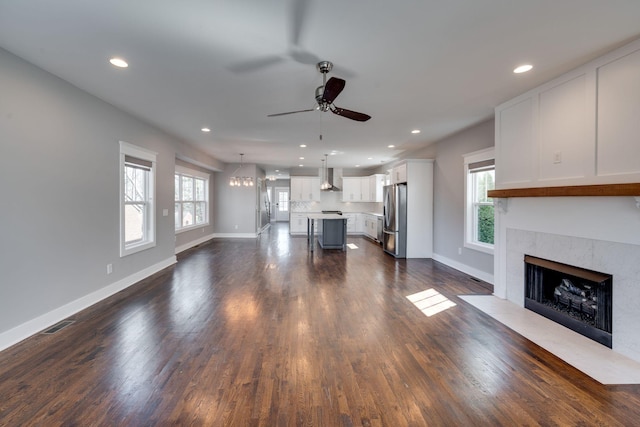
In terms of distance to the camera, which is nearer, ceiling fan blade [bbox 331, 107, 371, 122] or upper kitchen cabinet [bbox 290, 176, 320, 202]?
ceiling fan blade [bbox 331, 107, 371, 122]

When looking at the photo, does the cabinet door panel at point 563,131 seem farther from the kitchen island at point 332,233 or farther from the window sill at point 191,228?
the window sill at point 191,228

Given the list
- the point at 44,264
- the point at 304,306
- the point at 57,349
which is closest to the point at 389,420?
the point at 304,306

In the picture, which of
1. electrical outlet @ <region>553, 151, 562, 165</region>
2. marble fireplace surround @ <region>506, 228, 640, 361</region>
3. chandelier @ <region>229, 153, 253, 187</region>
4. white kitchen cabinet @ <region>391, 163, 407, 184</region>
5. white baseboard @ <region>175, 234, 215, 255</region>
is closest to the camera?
marble fireplace surround @ <region>506, 228, 640, 361</region>

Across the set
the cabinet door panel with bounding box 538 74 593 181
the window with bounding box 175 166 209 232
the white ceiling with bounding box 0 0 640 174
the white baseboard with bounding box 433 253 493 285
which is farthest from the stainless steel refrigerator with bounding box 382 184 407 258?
the window with bounding box 175 166 209 232

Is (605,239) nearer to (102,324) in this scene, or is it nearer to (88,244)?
(102,324)

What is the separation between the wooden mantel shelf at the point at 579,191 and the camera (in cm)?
226

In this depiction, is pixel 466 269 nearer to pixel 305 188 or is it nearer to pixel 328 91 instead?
pixel 328 91

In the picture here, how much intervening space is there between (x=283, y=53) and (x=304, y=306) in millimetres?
2829

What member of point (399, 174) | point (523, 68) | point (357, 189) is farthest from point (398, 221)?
point (357, 189)

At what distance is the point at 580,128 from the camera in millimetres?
2768

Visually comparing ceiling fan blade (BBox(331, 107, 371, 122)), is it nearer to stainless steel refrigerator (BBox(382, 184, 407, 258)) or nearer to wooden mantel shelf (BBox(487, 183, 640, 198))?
wooden mantel shelf (BBox(487, 183, 640, 198))

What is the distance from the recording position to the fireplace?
2.59 meters

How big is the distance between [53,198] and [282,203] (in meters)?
14.1

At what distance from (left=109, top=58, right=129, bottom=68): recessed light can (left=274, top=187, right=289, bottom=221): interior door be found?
1395 centimetres
